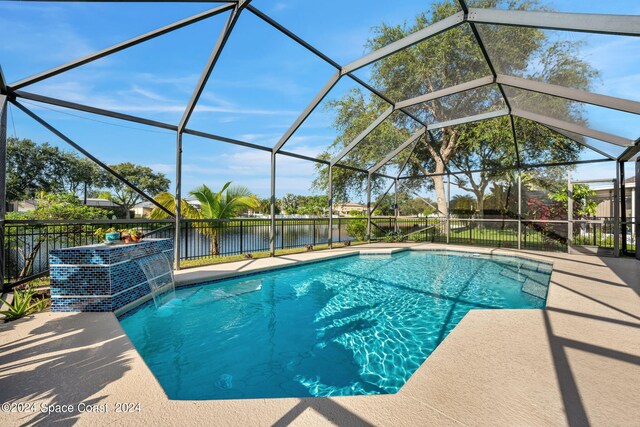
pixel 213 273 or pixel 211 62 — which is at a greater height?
pixel 211 62

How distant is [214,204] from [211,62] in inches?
183

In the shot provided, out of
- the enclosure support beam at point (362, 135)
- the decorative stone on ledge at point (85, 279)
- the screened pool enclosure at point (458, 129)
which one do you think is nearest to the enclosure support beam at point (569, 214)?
the screened pool enclosure at point (458, 129)

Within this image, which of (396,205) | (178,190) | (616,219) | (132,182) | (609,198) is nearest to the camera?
(178,190)

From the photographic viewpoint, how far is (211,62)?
4.88m

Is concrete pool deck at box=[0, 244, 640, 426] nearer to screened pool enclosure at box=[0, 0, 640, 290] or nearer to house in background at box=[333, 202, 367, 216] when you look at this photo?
screened pool enclosure at box=[0, 0, 640, 290]

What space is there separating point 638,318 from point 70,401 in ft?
17.9

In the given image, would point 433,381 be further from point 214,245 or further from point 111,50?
point 214,245

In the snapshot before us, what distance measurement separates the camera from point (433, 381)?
2.00 metres

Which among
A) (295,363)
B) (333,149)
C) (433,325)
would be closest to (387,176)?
(333,149)

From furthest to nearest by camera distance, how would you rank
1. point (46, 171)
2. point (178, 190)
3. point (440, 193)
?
point (46, 171), point (440, 193), point (178, 190)

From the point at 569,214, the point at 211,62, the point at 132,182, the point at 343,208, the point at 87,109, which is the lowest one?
the point at 569,214

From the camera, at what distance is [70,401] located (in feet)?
5.90

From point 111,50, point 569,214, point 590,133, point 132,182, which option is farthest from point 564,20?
point 132,182

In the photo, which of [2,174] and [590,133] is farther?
[590,133]
